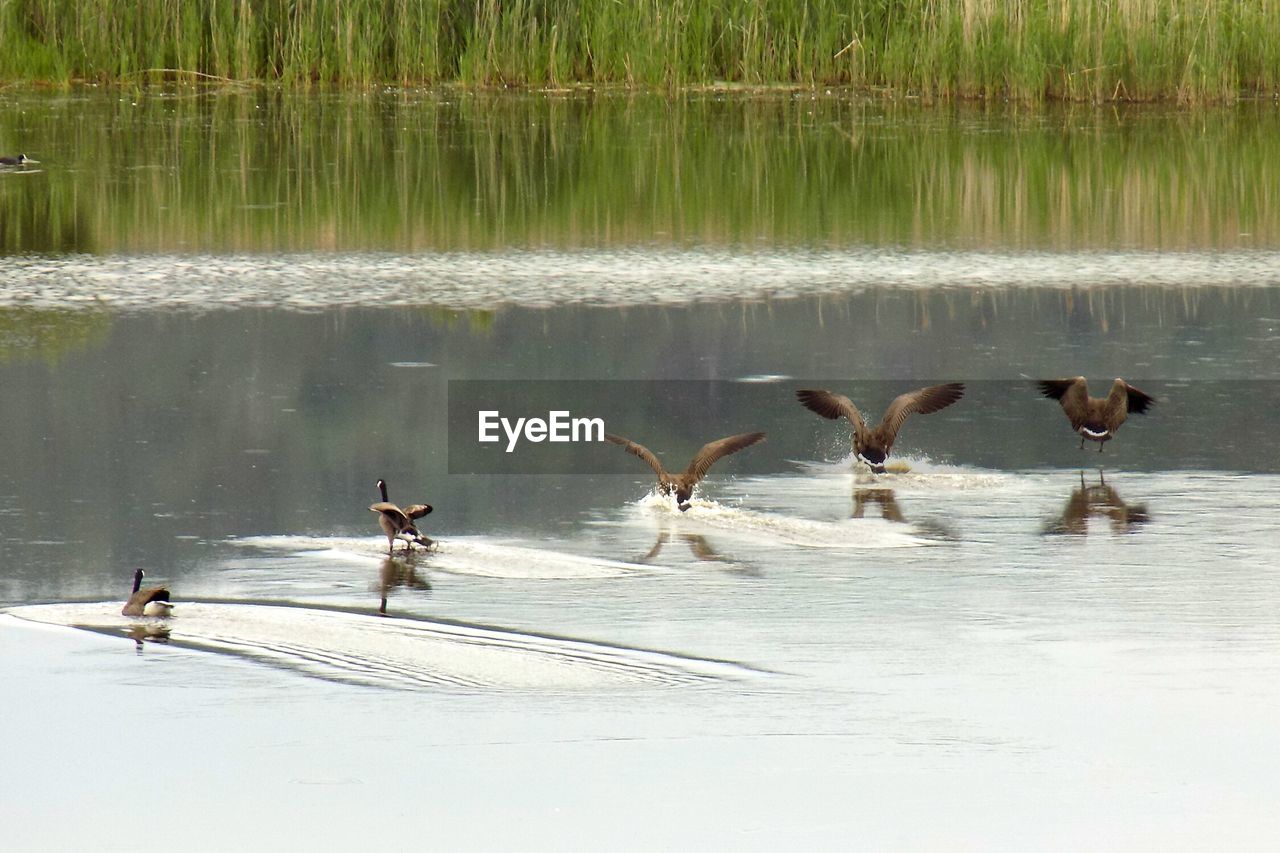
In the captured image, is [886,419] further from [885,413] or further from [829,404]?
[885,413]

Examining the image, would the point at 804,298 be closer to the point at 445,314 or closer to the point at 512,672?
the point at 445,314

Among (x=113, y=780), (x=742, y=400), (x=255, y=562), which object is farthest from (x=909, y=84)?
(x=113, y=780)

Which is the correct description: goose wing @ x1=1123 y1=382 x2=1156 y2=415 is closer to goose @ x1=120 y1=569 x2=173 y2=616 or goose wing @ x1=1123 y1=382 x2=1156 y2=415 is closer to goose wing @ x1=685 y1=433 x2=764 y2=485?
goose wing @ x1=685 y1=433 x2=764 y2=485

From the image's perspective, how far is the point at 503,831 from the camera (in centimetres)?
524

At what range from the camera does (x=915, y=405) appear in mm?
9781

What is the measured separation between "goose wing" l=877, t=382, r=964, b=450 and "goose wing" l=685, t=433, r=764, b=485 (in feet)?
A: 1.95

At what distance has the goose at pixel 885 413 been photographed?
945cm

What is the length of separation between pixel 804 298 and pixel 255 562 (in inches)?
257

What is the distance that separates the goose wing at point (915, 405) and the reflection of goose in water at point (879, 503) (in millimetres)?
363

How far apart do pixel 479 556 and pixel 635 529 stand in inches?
28.8

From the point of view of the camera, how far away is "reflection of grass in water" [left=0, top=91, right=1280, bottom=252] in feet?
55.1

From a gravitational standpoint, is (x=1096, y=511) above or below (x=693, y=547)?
above

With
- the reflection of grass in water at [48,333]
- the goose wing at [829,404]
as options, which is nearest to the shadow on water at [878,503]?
the goose wing at [829,404]

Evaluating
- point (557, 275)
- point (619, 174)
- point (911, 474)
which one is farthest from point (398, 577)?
point (619, 174)
